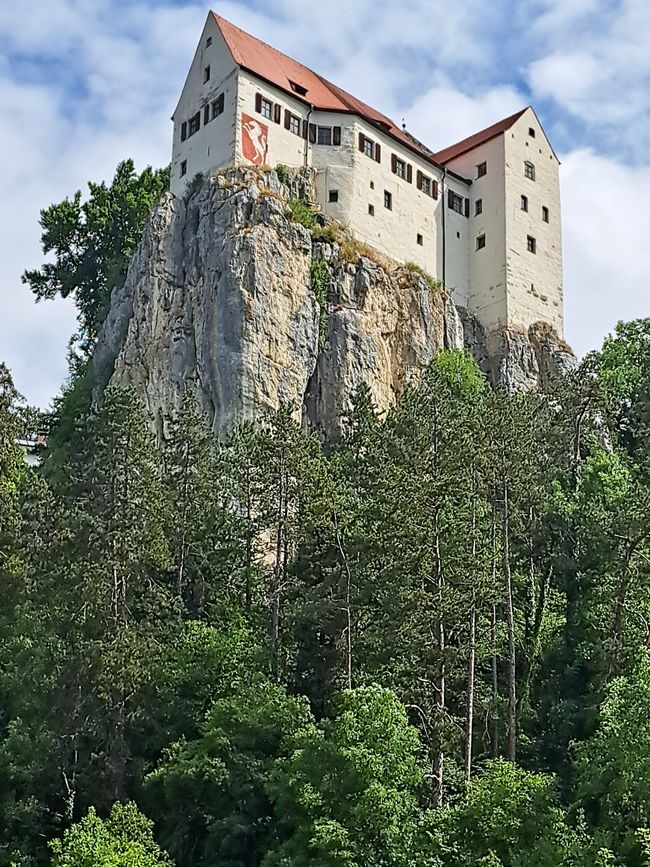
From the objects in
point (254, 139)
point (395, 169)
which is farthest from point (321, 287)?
point (395, 169)

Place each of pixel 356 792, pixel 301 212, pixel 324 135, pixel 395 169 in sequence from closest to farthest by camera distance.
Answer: pixel 356 792
pixel 301 212
pixel 324 135
pixel 395 169

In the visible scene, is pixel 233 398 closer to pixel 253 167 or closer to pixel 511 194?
pixel 253 167

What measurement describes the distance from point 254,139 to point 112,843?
37.8 metres

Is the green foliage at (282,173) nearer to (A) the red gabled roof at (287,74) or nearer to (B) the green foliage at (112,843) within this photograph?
(A) the red gabled roof at (287,74)

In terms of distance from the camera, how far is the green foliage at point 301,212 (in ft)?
182

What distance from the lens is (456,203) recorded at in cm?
6525

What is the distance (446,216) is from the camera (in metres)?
64.2

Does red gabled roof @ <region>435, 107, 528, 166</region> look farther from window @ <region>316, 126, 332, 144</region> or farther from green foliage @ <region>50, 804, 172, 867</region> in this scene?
green foliage @ <region>50, 804, 172, 867</region>

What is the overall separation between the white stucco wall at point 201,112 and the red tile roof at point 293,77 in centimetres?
72

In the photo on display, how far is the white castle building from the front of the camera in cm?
5775

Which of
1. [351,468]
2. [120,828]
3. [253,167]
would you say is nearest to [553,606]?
[351,468]

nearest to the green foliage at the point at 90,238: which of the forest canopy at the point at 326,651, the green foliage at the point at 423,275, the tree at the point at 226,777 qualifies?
the green foliage at the point at 423,275

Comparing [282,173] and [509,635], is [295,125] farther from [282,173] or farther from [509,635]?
[509,635]

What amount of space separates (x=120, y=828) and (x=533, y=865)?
961cm
